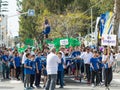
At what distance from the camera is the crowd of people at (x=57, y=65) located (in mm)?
17594

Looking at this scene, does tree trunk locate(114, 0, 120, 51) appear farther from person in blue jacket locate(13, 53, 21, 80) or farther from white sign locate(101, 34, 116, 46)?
white sign locate(101, 34, 116, 46)

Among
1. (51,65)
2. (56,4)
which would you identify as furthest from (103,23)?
(56,4)

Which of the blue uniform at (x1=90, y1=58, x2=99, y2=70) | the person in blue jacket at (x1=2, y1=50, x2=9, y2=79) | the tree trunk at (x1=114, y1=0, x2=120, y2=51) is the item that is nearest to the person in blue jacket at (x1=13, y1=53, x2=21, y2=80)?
the person in blue jacket at (x1=2, y1=50, x2=9, y2=79)

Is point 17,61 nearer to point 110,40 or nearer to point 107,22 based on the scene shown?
point 110,40

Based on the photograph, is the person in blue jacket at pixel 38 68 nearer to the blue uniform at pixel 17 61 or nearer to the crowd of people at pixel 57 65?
the crowd of people at pixel 57 65

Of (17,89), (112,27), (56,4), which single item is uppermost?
(56,4)

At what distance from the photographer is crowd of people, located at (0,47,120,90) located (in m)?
17.6

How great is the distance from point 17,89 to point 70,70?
13.2 feet

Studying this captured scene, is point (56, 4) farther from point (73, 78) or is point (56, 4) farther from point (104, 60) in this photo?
point (104, 60)

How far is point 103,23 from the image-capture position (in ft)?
112

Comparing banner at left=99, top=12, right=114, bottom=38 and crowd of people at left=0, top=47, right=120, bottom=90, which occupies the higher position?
banner at left=99, top=12, right=114, bottom=38

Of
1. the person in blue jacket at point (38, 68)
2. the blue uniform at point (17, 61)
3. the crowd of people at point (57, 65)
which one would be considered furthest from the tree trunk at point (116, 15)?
the person in blue jacket at point (38, 68)

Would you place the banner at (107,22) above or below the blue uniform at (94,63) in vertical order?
above

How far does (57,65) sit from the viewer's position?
61.0 feet
